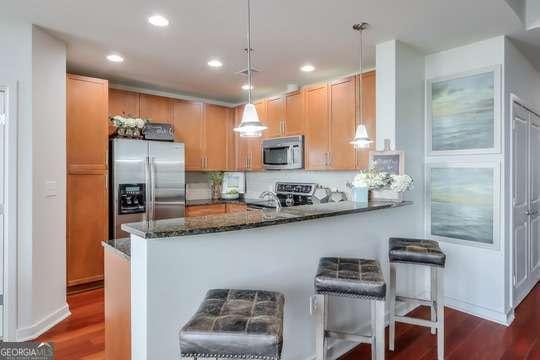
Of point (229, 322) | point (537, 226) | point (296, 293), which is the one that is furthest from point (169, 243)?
point (537, 226)

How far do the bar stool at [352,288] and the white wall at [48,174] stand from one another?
2.41 metres

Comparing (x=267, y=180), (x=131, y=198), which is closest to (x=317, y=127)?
(x=267, y=180)

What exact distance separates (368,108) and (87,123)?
3.13 metres

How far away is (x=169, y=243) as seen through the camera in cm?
158

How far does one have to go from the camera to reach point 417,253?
90.7 inches

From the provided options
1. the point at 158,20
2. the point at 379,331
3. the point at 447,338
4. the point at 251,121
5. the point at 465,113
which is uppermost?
the point at 158,20

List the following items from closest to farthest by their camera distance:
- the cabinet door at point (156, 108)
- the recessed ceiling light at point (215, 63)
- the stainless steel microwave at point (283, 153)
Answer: the recessed ceiling light at point (215, 63) < the stainless steel microwave at point (283, 153) < the cabinet door at point (156, 108)

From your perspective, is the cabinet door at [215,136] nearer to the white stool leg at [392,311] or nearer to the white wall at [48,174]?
the white wall at [48,174]

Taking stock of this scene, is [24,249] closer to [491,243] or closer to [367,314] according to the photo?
[367,314]

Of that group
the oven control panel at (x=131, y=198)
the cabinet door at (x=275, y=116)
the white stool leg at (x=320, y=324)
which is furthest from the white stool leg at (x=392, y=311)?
the oven control panel at (x=131, y=198)

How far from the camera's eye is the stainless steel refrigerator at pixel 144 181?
3.80 m

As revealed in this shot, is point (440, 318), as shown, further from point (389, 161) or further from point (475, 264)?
point (389, 161)

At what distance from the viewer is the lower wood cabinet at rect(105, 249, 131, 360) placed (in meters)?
1.77

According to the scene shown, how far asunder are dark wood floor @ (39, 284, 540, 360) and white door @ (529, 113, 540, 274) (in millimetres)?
784
